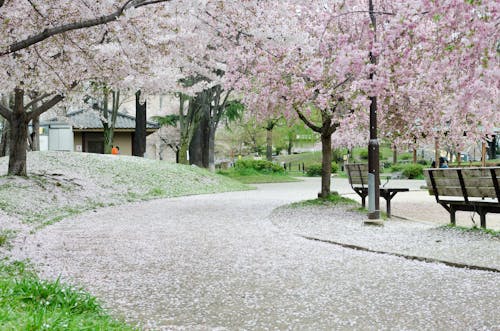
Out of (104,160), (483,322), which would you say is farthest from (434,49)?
(104,160)

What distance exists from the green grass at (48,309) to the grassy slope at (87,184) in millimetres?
7737

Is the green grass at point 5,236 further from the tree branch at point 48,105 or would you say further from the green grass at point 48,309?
the tree branch at point 48,105

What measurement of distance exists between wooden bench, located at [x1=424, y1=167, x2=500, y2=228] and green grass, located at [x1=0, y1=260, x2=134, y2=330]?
711 centimetres

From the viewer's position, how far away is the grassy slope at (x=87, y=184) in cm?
1442

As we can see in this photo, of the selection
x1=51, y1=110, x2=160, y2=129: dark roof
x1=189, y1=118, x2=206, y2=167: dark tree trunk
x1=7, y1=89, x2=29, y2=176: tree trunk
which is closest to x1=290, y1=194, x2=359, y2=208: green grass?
x1=7, y1=89, x2=29, y2=176: tree trunk

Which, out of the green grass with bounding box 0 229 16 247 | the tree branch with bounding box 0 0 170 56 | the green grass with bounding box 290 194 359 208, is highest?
the tree branch with bounding box 0 0 170 56

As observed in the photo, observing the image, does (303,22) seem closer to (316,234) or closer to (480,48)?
(316,234)

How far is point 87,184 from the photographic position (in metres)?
19.0

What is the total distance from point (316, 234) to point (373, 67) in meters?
3.49

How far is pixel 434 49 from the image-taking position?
23.3ft

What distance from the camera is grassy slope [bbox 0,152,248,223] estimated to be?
47.3ft

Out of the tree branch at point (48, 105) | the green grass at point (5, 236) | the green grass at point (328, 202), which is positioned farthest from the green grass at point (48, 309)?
the tree branch at point (48, 105)

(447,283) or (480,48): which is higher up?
(480,48)

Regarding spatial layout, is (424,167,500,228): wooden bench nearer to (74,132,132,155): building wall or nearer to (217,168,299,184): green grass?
(217,168,299,184): green grass
